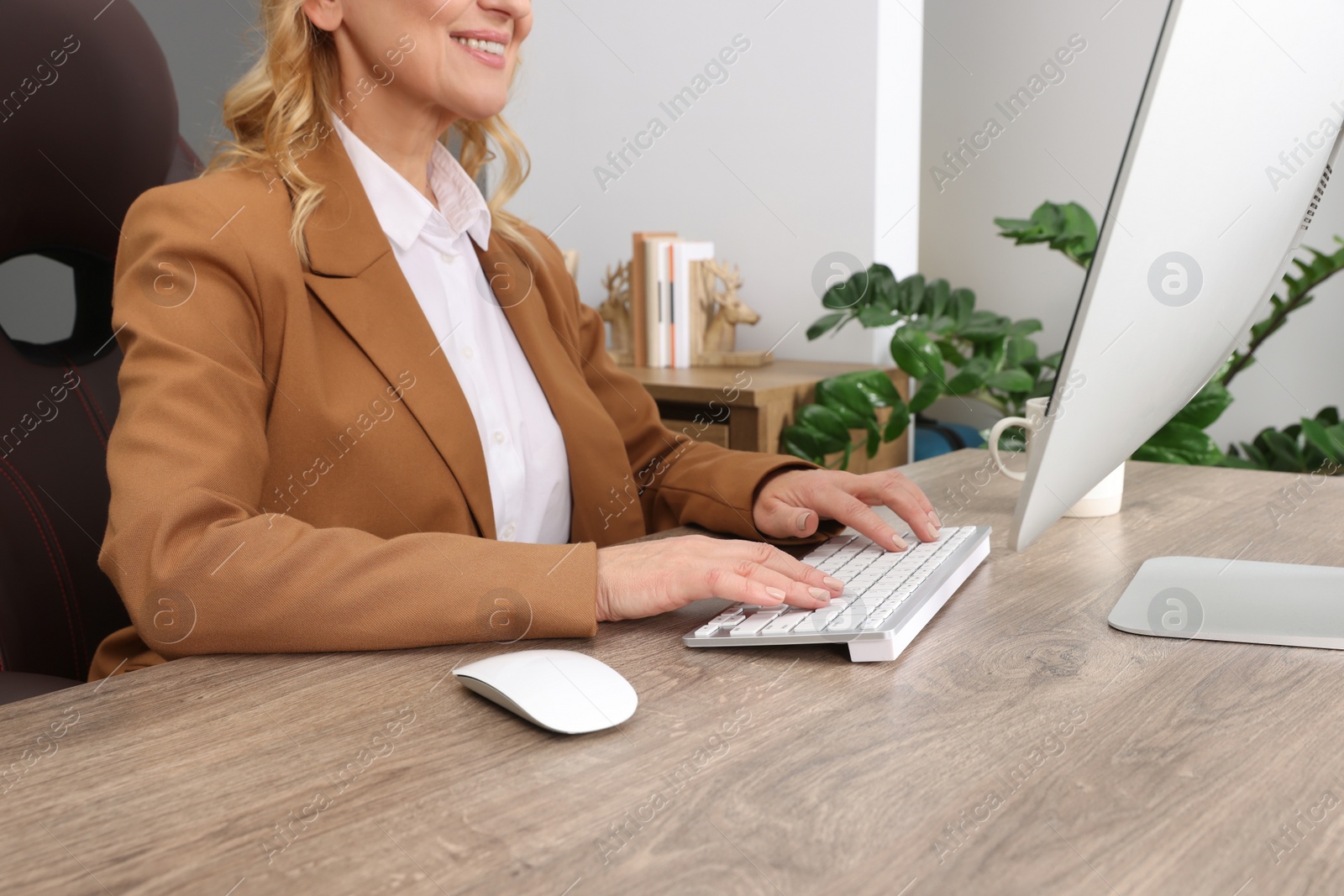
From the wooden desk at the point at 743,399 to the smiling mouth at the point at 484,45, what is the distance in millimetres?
1159

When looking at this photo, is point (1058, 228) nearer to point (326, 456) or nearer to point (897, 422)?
point (897, 422)

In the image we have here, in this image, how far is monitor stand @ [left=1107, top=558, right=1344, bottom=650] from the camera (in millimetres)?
764

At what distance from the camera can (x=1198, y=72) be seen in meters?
0.56

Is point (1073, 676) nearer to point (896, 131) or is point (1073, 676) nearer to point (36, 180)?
point (36, 180)

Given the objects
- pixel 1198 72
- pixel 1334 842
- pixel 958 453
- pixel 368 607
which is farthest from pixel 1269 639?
pixel 958 453

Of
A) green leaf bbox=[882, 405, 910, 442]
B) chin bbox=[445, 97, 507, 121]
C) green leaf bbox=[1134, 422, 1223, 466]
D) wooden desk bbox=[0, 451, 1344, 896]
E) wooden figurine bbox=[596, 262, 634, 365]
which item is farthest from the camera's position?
wooden figurine bbox=[596, 262, 634, 365]

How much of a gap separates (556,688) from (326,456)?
1.58 ft

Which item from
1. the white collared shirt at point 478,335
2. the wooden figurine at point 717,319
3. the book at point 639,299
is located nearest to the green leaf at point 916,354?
the wooden figurine at point 717,319

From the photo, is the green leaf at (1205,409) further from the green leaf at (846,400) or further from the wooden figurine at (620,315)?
the wooden figurine at (620,315)

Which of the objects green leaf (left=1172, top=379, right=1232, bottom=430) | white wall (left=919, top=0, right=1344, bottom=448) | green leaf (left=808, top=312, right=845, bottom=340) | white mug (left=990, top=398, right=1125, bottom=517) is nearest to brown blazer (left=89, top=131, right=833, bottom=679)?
white mug (left=990, top=398, right=1125, bottom=517)

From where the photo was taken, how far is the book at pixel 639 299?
2.69 m

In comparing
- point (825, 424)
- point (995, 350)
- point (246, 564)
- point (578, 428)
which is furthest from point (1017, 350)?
point (246, 564)

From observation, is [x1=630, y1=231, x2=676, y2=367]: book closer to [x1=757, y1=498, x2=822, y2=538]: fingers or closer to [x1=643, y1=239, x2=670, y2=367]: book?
[x1=643, y1=239, x2=670, y2=367]: book

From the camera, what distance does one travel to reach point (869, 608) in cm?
77
